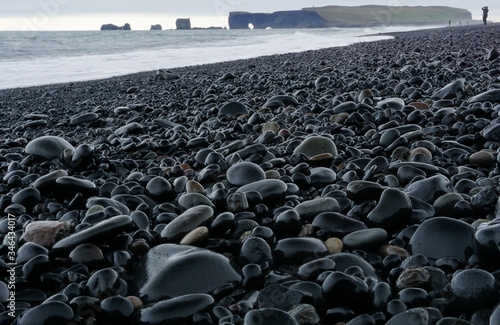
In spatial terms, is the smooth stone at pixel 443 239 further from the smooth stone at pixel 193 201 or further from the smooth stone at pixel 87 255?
the smooth stone at pixel 87 255

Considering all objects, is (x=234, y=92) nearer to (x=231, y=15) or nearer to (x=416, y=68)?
(x=416, y=68)

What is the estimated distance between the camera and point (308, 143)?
3.37 m

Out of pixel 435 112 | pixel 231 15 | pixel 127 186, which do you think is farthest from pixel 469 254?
pixel 231 15

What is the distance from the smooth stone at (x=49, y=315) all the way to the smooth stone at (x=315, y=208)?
1218 mm

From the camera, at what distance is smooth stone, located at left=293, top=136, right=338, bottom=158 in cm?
328

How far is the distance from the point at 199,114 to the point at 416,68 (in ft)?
12.7

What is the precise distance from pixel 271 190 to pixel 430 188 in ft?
2.99

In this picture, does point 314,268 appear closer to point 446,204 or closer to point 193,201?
point 446,204

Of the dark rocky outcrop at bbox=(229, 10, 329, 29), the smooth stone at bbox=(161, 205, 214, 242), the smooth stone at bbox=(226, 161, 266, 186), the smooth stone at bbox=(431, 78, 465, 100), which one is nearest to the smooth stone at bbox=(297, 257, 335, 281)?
the smooth stone at bbox=(161, 205, 214, 242)

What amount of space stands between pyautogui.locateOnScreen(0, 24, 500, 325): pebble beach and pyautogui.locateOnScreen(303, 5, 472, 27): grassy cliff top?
266ft

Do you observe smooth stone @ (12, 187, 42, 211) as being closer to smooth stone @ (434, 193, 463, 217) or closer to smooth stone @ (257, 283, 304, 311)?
smooth stone @ (257, 283, 304, 311)

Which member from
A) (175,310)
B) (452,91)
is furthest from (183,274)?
(452,91)

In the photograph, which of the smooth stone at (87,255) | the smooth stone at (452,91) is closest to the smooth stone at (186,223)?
the smooth stone at (87,255)

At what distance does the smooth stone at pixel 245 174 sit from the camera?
2869 millimetres
